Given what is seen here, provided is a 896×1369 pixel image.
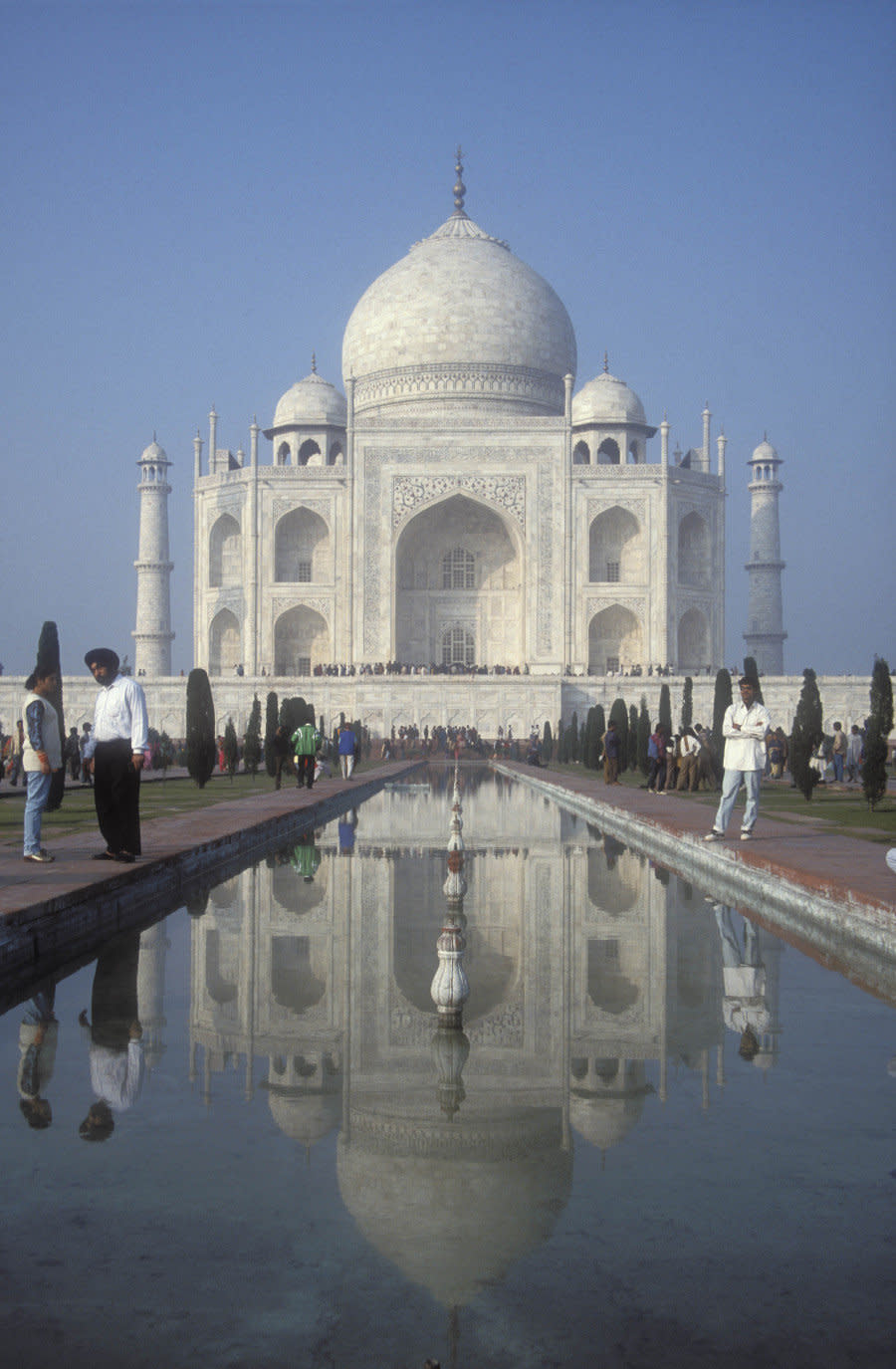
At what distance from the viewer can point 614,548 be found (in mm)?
32781

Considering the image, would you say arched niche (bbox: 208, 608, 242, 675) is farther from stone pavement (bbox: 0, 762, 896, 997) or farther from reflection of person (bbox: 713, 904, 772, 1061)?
reflection of person (bbox: 713, 904, 772, 1061)

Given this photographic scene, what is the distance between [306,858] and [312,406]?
29129mm

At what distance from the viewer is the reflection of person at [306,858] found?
21.6ft

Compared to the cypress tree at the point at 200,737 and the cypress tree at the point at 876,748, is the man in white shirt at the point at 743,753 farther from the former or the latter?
the cypress tree at the point at 200,737

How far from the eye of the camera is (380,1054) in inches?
114

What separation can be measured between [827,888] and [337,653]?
27.1 meters

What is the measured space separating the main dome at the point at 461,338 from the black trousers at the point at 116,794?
29.0 meters

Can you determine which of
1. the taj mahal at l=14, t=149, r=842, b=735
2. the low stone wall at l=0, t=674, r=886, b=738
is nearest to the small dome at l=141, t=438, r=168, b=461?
the taj mahal at l=14, t=149, r=842, b=735

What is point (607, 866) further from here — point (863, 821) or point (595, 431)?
point (595, 431)

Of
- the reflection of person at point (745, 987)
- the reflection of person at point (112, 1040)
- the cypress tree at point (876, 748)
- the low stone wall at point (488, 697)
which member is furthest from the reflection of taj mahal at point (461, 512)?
the reflection of person at point (112, 1040)

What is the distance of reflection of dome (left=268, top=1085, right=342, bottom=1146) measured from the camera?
2.33 meters

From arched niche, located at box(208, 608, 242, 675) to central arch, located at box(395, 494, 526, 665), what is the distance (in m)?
3.96

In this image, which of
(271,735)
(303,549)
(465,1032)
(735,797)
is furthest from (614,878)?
(303,549)

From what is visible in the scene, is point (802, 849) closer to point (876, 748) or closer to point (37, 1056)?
point (876, 748)
